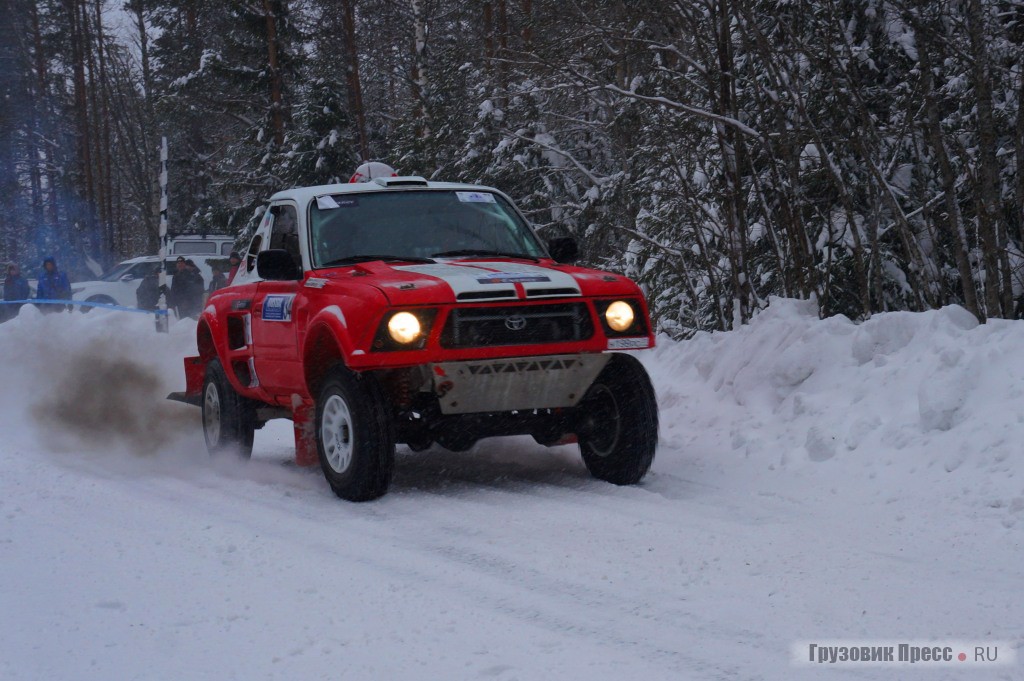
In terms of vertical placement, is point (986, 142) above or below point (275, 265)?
above

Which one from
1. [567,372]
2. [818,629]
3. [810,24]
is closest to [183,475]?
[567,372]

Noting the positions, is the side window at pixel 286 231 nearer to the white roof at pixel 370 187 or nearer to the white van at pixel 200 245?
the white roof at pixel 370 187

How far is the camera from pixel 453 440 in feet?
22.2

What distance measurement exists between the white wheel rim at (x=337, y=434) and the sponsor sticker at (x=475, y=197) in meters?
1.87

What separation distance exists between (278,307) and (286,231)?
596mm

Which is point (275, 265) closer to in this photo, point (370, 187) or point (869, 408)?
point (370, 187)

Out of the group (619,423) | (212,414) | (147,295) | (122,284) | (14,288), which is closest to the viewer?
(619,423)

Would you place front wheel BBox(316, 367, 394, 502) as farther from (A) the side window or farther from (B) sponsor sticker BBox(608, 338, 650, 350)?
(B) sponsor sticker BBox(608, 338, 650, 350)

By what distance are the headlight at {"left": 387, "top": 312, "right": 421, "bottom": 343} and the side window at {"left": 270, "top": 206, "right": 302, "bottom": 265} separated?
148 centimetres

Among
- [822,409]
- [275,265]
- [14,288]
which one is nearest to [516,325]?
[275,265]

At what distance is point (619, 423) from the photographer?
22.4 feet

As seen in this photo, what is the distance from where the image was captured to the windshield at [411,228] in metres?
7.12

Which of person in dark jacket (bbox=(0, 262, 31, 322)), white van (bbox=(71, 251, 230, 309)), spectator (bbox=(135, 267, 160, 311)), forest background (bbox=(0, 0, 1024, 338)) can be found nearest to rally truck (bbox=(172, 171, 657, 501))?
forest background (bbox=(0, 0, 1024, 338))

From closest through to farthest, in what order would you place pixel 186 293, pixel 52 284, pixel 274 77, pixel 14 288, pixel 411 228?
pixel 411 228 → pixel 186 293 → pixel 52 284 → pixel 14 288 → pixel 274 77
